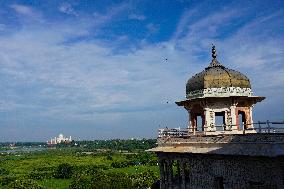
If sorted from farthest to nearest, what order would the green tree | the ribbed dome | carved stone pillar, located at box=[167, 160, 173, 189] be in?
the green tree → carved stone pillar, located at box=[167, 160, 173, 189] → the ribbed dome

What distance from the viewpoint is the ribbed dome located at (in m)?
20.6

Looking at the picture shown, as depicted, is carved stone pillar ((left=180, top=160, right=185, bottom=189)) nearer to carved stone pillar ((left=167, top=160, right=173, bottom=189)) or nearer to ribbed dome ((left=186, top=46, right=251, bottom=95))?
carved stone pillar ((left=167, top=160, right=173, bottom=189))

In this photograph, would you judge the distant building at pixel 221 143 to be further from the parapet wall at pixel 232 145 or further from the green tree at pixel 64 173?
the green tree at pixel 64 173

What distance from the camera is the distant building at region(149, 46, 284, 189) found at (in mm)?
14078

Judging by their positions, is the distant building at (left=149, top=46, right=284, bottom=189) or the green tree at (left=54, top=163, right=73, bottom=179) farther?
the green tree at (left=54, top=163, right=73, bottom=179)

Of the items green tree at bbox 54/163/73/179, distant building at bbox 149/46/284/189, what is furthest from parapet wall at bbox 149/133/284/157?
green tree at bbox 54/163/73/179

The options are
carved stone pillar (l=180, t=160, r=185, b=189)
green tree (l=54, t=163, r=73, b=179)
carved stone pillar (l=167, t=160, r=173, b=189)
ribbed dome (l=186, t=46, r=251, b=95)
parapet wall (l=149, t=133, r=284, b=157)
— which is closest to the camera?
parapet wall (l=149, t=133, r=284, b=157)

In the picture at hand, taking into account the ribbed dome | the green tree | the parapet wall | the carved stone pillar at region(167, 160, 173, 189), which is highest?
the ribbed dome

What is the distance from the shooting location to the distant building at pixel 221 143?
1408cm

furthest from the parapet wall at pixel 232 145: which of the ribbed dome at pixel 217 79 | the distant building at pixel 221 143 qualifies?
the ribbed dome at pixel 217 79

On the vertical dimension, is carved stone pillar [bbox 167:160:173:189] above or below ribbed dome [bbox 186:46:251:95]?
below

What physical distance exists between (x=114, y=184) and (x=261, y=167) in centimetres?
3305

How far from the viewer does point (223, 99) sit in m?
20.8

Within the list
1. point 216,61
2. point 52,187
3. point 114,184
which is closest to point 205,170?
point 216,61
